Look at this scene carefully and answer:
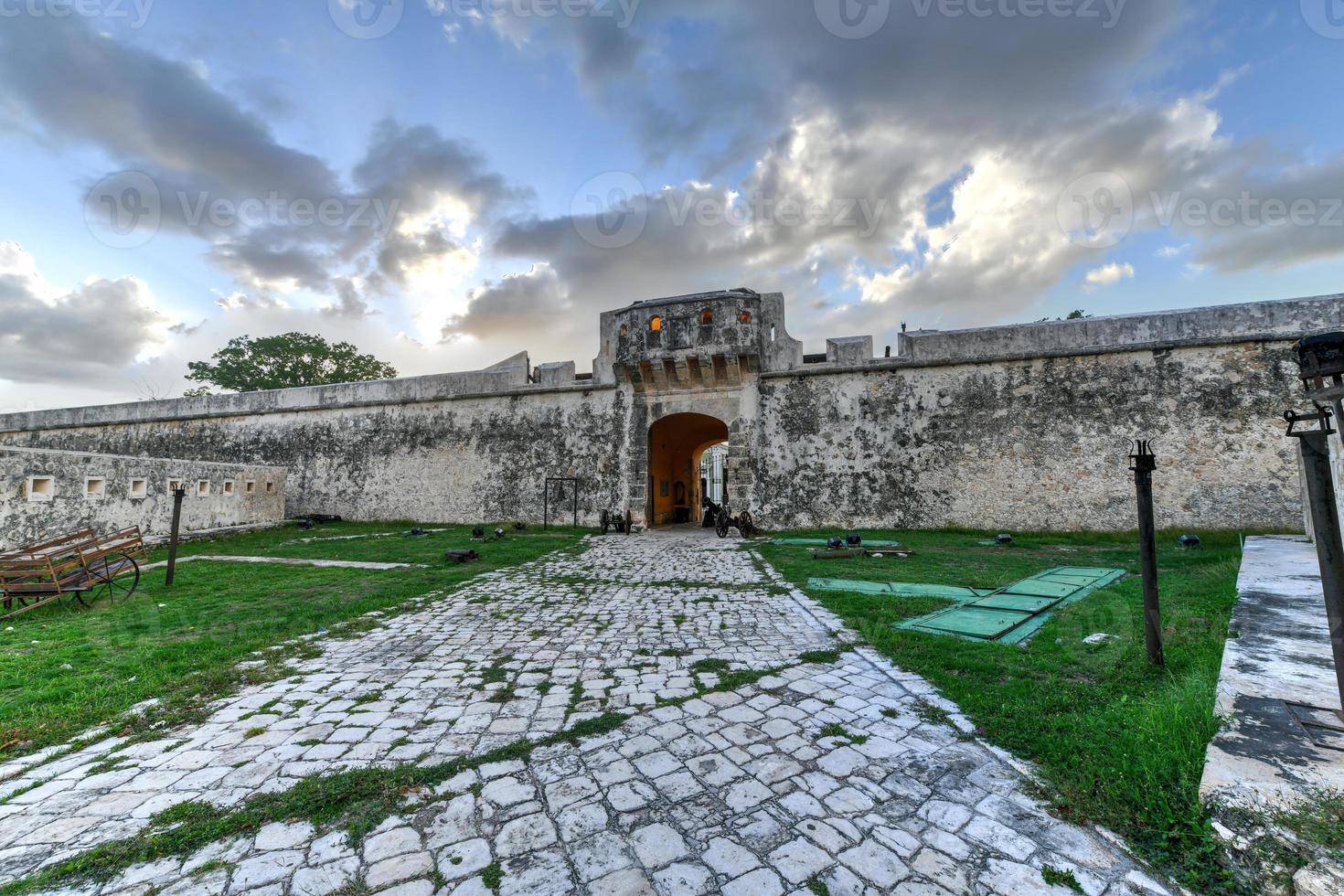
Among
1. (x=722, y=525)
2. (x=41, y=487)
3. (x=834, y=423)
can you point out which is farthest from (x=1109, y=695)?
(x=41, y=487)

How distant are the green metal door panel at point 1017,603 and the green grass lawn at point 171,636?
7139mm

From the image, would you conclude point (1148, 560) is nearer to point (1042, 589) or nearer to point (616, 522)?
point (1042, 589)

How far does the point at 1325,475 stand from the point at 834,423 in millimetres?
13069

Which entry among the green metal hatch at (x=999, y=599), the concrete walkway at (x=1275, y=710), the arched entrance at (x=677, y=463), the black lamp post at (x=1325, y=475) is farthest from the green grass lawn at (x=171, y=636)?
the arched entrance at (x=677, y=463)

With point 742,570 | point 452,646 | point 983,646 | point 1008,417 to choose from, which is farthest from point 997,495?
point 452,646

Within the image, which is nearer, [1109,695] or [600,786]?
[600,786]

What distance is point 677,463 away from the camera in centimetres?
2139

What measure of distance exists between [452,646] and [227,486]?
14.6 meters

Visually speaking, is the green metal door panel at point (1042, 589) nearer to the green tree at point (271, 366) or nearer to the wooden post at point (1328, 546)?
the wooden post at point (1328, 546)

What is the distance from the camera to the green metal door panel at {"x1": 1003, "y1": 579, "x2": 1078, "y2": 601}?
6.28 metres

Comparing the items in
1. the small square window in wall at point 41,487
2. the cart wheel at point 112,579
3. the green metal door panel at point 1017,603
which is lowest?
the green metal door panel at point 1017,603

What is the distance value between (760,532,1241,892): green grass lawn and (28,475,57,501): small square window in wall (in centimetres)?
1549

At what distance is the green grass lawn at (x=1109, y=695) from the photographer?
2.15 meters

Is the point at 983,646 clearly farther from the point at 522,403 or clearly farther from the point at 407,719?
the point at 522,403
